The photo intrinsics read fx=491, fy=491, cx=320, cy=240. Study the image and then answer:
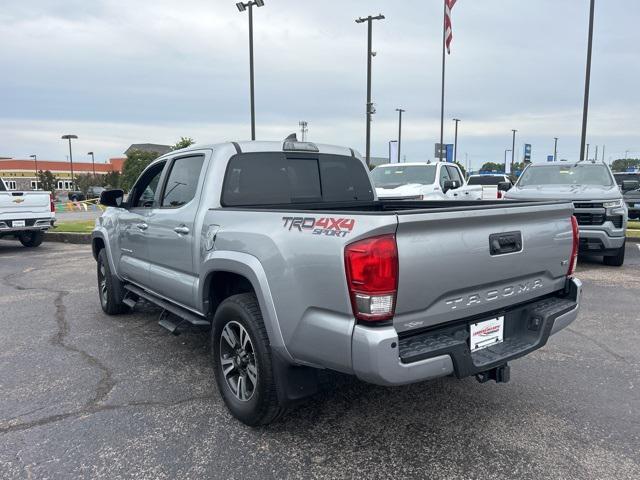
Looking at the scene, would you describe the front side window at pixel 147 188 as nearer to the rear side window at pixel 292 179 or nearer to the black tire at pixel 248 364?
the rear side window at pixel 292 179

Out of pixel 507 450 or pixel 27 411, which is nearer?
pixel 507 450

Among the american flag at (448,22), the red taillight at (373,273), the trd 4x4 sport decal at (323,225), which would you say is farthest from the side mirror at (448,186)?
the american flag at (448,22)

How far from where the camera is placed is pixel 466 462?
9.00ft

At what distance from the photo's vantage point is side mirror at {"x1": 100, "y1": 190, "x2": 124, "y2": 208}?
5098 mm

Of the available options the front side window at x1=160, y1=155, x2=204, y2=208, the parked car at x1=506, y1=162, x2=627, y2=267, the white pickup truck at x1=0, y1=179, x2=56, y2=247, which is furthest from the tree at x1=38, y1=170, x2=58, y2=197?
the front side window at x1=160, y1=155, x2=204, y2=208

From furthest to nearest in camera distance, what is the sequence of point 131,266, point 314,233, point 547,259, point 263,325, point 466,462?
1. point 131,266
2. point 547,259
3. point 263,325
4. point 466,462
5. point 314,233

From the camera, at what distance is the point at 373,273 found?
2.35m

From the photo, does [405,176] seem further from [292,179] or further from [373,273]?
[373,273]

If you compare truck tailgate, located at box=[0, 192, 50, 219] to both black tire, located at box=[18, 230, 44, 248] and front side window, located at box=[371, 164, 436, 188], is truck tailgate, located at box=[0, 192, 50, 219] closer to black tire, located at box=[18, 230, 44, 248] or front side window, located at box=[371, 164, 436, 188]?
black tire, located at box=[18, 230, 44, 248]

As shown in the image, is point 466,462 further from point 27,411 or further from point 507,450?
point 27,411

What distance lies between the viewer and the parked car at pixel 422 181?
10.9 metres

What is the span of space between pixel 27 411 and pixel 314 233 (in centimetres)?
252

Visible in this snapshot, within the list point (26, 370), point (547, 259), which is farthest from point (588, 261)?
point (26, 370)

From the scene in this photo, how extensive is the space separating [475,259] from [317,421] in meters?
1.50
